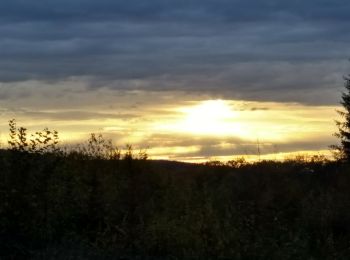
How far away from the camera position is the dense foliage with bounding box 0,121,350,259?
661 inches

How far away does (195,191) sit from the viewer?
23.3 m

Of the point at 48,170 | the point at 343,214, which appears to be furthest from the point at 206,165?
the point at 48,170

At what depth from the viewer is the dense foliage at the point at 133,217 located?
16.8 m

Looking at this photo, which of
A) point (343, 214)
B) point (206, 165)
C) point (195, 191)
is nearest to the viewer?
point (195, 191)

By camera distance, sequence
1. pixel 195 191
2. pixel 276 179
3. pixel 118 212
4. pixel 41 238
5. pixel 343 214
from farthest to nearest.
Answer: pixel 276 179 < pixel 343 214 < pixel 195 191 < pixel 118 212 < pixel 41 238

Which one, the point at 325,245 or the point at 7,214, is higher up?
the point at 7,214

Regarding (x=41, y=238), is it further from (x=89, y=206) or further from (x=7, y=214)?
(x=89, y=206)

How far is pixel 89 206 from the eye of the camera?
19672 millimetres

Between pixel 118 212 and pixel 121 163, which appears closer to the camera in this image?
pixel 118 212

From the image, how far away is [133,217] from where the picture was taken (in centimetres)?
2041

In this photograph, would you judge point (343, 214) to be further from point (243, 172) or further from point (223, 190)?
point (243, 172)


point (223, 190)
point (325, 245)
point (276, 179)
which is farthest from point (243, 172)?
point (325, 245)

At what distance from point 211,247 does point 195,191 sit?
6.18m

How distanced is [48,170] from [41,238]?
Answer: 2.22 meters
